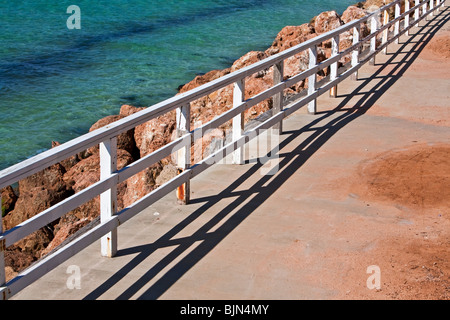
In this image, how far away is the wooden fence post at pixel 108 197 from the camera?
570cm

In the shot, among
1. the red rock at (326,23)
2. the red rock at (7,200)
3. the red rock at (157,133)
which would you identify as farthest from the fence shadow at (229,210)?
the red rock at (326,23)

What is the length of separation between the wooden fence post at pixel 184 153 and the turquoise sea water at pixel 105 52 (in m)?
13.6

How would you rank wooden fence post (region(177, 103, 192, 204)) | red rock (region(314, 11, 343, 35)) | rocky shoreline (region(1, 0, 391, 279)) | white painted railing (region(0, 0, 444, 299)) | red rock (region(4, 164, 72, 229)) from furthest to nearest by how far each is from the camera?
red rock (region(314, 11, 343, 35)), red rock (region(4, 164, 72, 229)), rocky shoreline (region(1, 0, 391, 279)), wooden fence post (region(177, 103, 192, 204)), white painted railing (region(0, 0, 444, 299))

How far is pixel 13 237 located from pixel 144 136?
10116 millimetres

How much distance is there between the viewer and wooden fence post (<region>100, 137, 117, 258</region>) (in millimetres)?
5703

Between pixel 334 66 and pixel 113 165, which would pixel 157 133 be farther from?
pixel 113 165

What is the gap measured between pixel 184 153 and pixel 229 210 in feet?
2.35

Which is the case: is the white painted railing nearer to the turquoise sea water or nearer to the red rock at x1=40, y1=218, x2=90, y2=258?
the red rock at x1=40, y1=218, x2=90, y2=258

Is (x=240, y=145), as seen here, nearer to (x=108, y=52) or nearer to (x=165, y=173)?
(x=165, y=173)

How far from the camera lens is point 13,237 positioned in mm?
4629

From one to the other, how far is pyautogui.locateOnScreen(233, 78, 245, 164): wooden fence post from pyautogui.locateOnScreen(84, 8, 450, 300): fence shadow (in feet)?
0.70

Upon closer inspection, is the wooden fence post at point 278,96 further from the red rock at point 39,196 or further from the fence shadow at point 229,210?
the red rock at point 39,196

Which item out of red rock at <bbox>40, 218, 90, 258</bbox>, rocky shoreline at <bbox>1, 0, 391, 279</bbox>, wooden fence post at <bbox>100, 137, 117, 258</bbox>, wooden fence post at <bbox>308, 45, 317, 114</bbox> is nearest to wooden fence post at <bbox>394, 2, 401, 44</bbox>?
rocky shoreline at <bbox>1, 0, 391, 279</bbox>

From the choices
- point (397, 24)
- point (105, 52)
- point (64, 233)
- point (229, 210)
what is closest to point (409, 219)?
point (229, 210)
